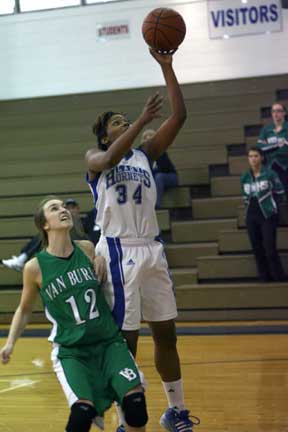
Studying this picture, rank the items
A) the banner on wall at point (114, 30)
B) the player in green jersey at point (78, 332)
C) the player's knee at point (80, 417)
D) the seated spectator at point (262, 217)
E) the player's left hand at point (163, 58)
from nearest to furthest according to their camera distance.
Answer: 1. the player's knee at point (80, 417)
2. the player in green jersey at point (78, 332)
3. the player's left hand at point (163, 58)
4. the seated spectator at point (262, 217)
5. the banner on wall at point (114, 30)

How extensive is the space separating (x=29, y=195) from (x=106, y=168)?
6717mm

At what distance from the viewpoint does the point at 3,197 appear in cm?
1033

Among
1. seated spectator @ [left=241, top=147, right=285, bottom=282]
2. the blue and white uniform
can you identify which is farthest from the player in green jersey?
seated spectator @ [left=241, top=147, right=285, bottom=282]

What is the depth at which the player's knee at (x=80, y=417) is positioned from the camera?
10.2ft

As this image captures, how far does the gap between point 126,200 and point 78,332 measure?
29.1 inches

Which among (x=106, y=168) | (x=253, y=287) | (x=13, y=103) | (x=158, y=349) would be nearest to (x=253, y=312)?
(x=253, y=287)

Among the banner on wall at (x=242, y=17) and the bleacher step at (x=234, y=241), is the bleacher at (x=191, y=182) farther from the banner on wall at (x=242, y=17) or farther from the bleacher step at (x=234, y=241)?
the banner on wall at (x=242, y=17)

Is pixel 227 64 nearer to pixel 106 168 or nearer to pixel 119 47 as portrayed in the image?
pixel 119 47

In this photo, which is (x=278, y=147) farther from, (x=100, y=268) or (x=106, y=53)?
(x=100, y=268)

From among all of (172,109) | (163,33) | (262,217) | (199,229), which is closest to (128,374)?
(172,109)

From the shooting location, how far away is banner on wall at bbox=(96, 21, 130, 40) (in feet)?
36.8

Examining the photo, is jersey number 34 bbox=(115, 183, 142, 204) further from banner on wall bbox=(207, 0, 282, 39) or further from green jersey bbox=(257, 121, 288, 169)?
banner on wall bbox=(207, 0, 282, 39)

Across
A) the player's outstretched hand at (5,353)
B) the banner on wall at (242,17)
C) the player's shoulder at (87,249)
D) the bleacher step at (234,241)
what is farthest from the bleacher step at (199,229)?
the player's outstretched hand at (5,353)

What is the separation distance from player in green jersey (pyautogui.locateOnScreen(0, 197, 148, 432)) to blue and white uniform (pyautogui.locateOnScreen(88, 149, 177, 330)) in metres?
0.10
